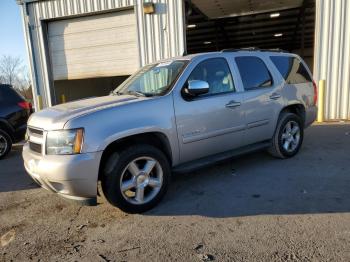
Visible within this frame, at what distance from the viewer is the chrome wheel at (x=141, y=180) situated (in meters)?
3.69

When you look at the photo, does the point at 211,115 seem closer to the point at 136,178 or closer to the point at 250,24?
the point at 136,178

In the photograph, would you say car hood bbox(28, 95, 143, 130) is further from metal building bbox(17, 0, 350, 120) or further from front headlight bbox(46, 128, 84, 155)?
metal building bbox(17, 0, 350, 120)

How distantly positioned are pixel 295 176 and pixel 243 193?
104 cm

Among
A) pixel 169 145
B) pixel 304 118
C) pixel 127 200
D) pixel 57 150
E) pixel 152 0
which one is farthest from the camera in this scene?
pixel 152 0

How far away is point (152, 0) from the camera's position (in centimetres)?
1001

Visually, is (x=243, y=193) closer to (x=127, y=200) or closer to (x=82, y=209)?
(x=127, y=200)

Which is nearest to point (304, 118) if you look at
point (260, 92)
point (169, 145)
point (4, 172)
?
point (260, 92)

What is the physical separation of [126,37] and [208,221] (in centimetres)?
865

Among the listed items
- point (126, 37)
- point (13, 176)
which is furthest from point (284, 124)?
point (126, 37)

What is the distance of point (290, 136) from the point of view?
566 cm

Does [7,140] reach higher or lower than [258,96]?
lower

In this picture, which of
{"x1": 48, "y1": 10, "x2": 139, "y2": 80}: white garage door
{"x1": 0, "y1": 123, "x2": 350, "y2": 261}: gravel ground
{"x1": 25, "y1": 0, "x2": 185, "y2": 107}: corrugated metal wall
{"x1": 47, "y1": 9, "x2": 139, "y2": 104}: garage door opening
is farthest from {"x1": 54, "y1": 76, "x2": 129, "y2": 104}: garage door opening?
{"x1": 0, "y1": 123, "x2": 350, "y2": 261}: gravel ground

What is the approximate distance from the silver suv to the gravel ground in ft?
1.29

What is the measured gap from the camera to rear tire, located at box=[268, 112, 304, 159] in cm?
539
